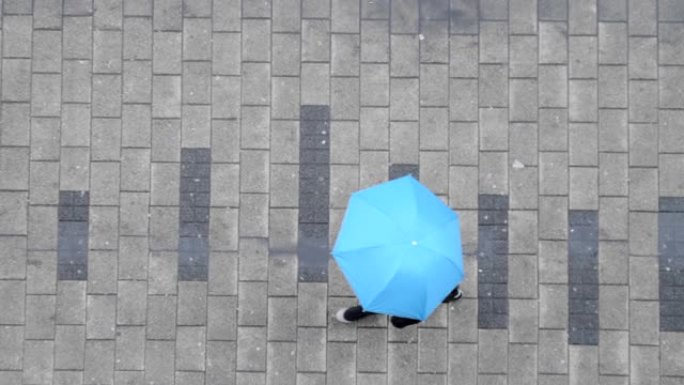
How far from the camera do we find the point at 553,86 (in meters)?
7.59

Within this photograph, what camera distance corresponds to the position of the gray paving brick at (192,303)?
7.41 meters

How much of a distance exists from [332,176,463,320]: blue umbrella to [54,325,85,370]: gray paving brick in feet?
9.52

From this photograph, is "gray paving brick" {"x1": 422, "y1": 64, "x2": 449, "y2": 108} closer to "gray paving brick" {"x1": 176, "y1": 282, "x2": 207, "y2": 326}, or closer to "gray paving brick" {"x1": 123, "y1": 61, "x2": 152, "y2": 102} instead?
"gray paving brick" {"x1": 123, "y1": 61, "x2": 152, "y2": 102}

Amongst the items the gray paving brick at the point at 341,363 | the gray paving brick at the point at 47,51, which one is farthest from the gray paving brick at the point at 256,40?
the gray paving brick at the point at 341,363

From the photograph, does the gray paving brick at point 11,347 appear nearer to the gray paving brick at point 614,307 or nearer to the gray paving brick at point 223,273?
the gray paving brick at point 223,273

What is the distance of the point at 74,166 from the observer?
24.8ft

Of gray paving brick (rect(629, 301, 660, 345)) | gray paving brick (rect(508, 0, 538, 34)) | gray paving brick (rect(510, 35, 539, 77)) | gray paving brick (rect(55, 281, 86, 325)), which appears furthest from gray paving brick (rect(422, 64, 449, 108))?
gray paving brick (rect(55, 281, 86, 325))

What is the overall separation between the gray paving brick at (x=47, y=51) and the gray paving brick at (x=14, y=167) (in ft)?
2.69

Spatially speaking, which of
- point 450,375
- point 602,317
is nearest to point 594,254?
point 602,317

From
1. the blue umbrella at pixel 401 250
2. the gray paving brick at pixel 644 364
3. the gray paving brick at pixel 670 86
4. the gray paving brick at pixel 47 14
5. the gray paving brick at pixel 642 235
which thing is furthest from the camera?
the gray paving brick at pixel 47 14

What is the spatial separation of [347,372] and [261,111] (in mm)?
2614

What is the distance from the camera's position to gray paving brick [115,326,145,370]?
7383mm

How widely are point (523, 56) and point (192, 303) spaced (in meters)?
3.97

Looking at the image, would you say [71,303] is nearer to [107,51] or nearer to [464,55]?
[107,51]
